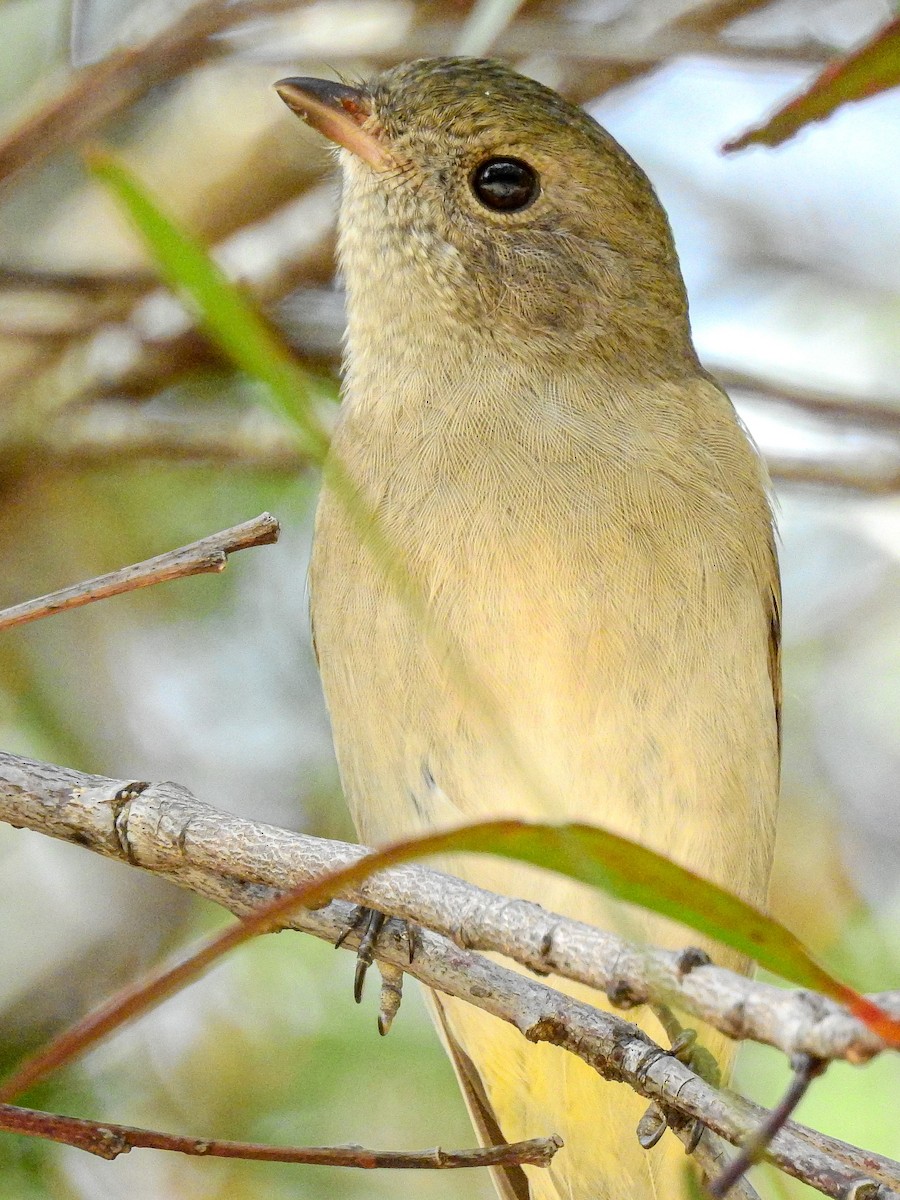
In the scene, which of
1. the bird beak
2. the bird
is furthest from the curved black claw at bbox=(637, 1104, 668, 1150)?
the bird beak

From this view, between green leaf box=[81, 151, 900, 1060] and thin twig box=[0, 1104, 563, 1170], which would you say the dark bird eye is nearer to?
thin twig box=[0, 1104, 563, 1170]

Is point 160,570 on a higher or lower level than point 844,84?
lower

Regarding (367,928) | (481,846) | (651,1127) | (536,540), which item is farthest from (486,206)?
(481,846)

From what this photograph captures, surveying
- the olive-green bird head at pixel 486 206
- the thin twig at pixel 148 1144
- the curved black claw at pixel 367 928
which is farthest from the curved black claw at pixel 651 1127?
the olive-green bird head at pixel 486 206

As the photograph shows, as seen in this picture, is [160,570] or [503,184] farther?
[503,184]

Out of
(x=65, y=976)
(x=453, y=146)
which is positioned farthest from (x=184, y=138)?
(x=65, y=976)

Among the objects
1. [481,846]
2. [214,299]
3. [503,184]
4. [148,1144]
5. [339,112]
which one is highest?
[503,184]

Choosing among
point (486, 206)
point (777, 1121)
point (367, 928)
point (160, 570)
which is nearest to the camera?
point (777, 1121)

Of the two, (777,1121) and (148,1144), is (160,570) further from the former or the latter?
(777,1121)

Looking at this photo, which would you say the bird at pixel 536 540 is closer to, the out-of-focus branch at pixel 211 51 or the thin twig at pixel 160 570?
the out-of-focus branch at pixel 211 51
